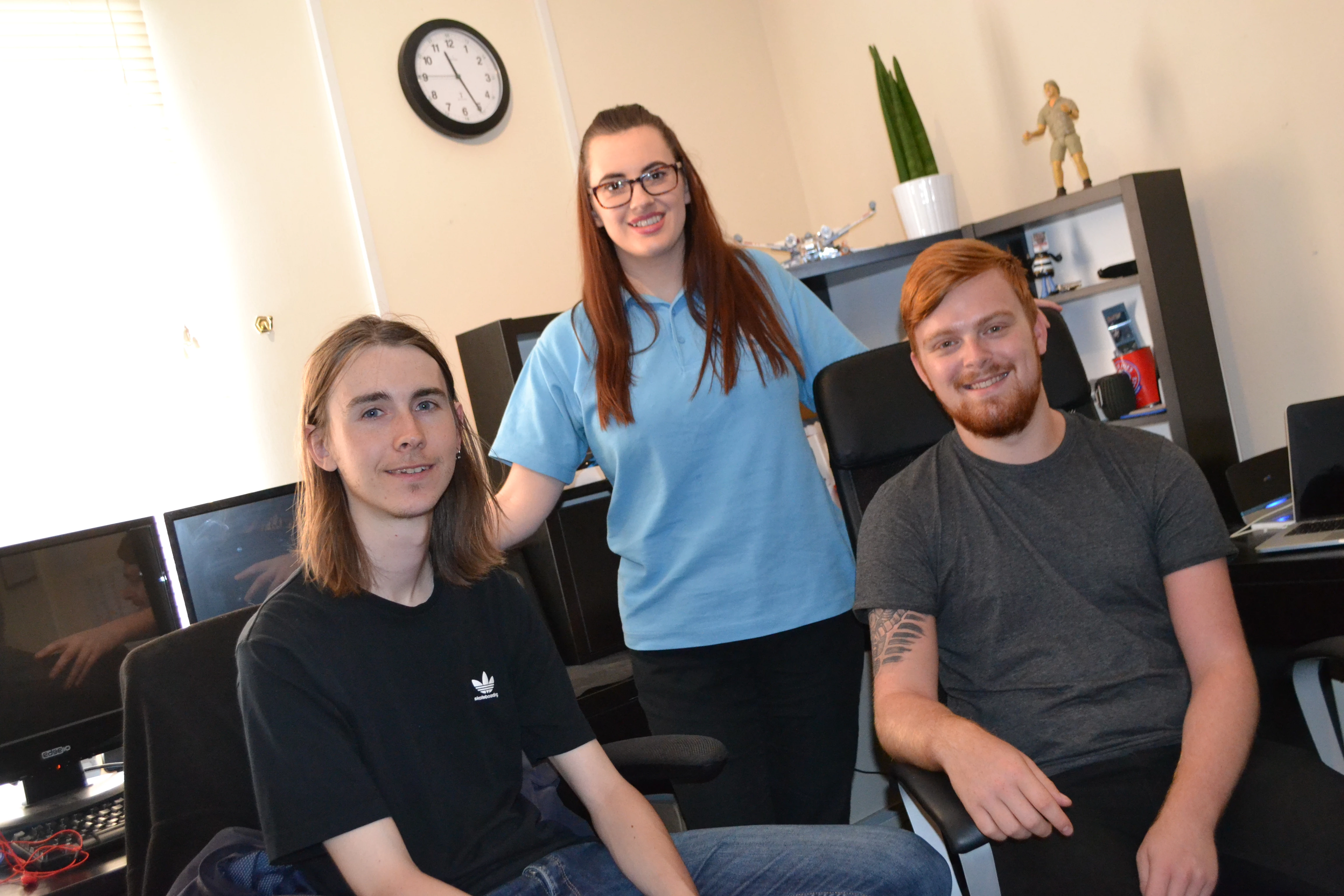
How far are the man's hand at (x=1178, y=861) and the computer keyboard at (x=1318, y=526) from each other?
76cm

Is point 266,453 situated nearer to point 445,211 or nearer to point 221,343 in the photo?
point 221,343

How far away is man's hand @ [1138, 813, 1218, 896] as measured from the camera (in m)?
1.21

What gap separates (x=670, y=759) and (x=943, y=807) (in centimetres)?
39

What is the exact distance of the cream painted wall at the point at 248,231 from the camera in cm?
271

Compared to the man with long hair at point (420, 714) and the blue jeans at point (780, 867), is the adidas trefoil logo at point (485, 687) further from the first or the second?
the blue jeans at point (780, 867)

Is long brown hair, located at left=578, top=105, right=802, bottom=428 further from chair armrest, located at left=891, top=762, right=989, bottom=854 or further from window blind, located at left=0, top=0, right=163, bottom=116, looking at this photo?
window blind, located at left=0, top=0, right=163, bottom=116

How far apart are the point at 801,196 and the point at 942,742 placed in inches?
115

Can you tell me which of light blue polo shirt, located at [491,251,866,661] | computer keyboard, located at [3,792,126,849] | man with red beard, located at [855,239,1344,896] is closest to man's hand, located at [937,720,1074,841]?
man with red beard, located at [855,239,1344,896]

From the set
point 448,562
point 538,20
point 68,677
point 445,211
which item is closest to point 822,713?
point 448,562

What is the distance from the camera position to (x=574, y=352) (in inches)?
70.5

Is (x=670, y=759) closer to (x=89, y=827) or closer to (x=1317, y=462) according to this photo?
(x=89, y=827)

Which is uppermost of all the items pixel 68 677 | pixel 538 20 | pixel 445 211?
pixel 538 20

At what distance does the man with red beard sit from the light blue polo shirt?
14cm

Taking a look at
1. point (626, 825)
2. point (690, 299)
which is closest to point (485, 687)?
point (626, 825)
